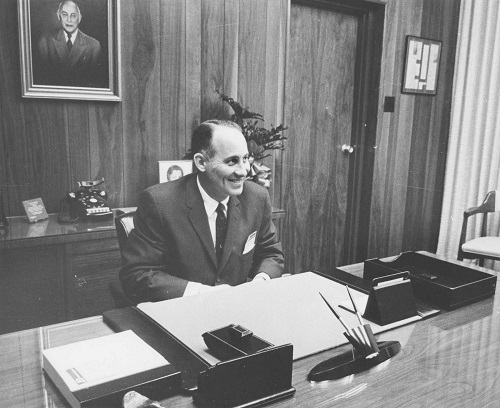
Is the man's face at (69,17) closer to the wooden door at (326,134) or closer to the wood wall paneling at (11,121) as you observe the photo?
the wood wall paneling at (11,121)

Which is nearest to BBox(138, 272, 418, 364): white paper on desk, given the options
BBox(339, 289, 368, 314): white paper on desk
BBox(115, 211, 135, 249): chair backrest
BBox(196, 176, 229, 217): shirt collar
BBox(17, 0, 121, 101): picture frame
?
BBox(339, 289, 368, 314): white paper on desk

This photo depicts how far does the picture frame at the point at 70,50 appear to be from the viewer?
8.75ft

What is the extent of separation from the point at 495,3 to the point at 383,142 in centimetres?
140

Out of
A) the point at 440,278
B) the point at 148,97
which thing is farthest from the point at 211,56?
the point at 440,278

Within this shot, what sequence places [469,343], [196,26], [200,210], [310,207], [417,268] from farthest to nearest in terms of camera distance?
1. [310,207]
2. [196,26]
3. [200,210]
4. [417,268]
5. [469,343]

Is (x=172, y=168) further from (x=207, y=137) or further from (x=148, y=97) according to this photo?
(x=207, y=137)

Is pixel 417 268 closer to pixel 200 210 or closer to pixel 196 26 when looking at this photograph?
pixel 200 210

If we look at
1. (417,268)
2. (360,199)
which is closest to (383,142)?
(360,199)

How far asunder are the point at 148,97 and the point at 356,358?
235 cm

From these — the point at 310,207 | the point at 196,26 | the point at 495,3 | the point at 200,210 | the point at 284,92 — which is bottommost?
the point at 310,207

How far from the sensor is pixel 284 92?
144 inches

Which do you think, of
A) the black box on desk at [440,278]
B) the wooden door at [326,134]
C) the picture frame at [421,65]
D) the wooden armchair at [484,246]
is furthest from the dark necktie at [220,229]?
the picture frame at [421,65]

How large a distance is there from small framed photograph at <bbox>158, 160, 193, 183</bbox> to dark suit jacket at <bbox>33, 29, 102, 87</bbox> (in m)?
0.59

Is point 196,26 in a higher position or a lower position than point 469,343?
higher
